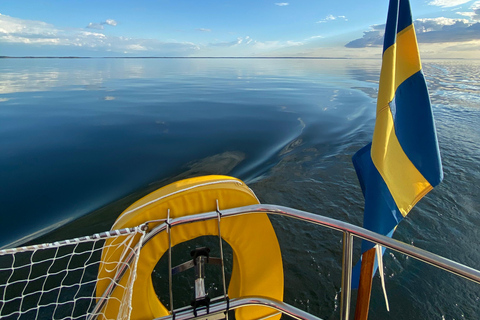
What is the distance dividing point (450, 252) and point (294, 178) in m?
2.30

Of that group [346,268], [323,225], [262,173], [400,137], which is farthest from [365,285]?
[262,173]

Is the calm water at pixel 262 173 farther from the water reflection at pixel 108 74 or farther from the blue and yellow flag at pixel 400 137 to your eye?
the water reflection at pixel 108 74

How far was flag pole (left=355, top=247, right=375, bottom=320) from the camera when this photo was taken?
1.68 metres

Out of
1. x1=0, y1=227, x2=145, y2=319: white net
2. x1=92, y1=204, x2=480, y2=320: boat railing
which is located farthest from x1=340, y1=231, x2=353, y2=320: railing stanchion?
x1=0, y1=227, x2=145, y2=319: white net

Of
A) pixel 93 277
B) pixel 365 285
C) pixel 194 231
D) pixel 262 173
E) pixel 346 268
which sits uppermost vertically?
pixel 194 231

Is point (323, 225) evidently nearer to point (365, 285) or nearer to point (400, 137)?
point (365, 285)

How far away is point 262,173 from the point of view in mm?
4848

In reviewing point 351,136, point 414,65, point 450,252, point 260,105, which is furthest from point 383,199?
point 260,105

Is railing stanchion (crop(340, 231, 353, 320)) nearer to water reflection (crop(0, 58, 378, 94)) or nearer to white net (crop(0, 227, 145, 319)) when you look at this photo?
white net (crop(0, 227, 145, 319))

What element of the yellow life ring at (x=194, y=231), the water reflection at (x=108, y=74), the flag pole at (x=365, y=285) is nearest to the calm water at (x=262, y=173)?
the flag pole at (x=365, y=285)

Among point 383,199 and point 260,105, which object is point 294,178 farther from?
point 260,105

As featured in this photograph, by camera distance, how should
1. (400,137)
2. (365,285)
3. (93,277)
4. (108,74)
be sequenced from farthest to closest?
(108,74) → (93,277) → (400,137) → (365,285)

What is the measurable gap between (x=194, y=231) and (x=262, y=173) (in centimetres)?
325

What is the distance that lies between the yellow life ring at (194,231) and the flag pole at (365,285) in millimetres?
602
